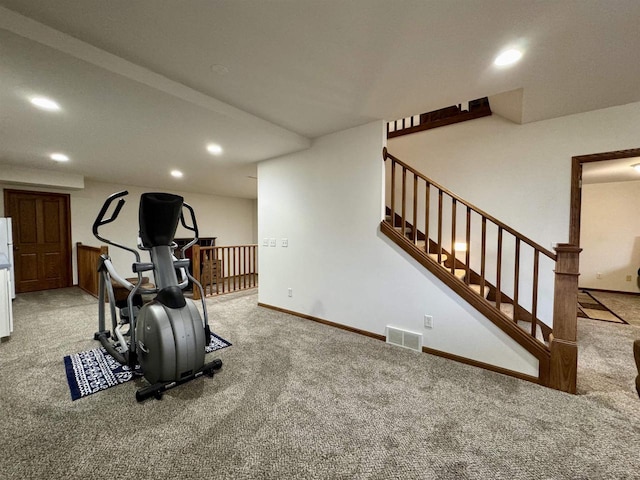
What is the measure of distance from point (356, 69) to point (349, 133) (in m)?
1.13

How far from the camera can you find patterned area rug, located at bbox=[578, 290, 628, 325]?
3.61 metres

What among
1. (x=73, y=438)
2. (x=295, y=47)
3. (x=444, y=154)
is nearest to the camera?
(x=73, y=438)

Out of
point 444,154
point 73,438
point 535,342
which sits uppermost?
point 444,154

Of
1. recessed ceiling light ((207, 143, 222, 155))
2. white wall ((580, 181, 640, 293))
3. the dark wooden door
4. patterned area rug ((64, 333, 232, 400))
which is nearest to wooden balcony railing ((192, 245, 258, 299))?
recessed ceiling light ((207, 143, 222, 155))

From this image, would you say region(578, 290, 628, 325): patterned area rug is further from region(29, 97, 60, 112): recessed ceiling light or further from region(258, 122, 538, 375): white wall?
region(29, 97, 60, 112): recessed ceiling light

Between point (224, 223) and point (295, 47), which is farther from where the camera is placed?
point (224, 223)

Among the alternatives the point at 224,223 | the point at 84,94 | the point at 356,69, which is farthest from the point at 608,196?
the point at 224,223

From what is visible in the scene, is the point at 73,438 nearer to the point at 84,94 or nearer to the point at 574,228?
the point at 84,94

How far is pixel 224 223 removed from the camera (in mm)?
7711

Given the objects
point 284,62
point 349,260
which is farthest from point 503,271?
point 284,62

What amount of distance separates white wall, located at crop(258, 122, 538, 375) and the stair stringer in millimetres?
56

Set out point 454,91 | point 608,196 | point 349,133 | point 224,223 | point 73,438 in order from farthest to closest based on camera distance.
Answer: point 224,223
point 608,196
point 349,133
point 454,91
point 73,438

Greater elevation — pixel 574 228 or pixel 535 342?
pixel 574 228

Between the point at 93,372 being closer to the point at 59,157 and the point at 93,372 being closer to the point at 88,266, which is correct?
the point at 59,157
